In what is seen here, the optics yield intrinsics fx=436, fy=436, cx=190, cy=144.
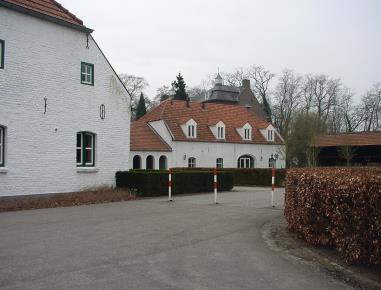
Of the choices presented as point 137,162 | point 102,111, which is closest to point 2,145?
point 102,111

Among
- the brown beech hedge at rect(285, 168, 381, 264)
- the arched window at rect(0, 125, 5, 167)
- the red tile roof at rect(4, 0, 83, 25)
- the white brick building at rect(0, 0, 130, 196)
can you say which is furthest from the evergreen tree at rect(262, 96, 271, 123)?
the brown beech hedge at rect(285, 168, 381, 264)

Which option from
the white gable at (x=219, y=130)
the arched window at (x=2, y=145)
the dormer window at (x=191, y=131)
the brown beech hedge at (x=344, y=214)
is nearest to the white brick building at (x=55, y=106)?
the arched window at (x=2, y=145)

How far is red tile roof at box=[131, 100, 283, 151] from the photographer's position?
4069 centimetres

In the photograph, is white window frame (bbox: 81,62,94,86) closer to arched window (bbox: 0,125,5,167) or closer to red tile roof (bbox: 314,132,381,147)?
arched window (bbox: 0,125,5,167)

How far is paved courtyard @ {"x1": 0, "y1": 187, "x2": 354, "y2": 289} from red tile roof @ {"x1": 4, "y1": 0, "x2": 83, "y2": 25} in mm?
9240

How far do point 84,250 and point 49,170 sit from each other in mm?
11123

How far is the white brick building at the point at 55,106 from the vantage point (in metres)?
16.8

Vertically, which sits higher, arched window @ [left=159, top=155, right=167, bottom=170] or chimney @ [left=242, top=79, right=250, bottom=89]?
chimney @ [left=242, top=79, right=250, bottom=89]

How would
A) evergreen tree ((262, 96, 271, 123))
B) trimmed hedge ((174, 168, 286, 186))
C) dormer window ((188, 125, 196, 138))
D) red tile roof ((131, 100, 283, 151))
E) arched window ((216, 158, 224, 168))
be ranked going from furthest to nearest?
evergreen tree ((262, 96, 271, 123))
arched window ((216, 158, 224, 168))
dormer window ((188, 125, 196, 138))
red tile roof ((131, 100, 283, 151))
trimmed hedge ((174, 168, 286, 186))

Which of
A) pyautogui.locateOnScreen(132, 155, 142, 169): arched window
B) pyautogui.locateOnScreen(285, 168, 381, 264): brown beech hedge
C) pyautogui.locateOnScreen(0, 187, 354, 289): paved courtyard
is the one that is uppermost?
pyautogui.locateOnScreen(132, 155, 142, 169): arched window

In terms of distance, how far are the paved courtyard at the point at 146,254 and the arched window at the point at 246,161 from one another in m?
34.5

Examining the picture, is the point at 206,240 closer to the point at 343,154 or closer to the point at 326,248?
the point at 326,248

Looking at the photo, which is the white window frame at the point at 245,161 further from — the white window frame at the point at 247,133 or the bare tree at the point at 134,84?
the bare tree at the point at 134,84

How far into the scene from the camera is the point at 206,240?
29.4 feet
